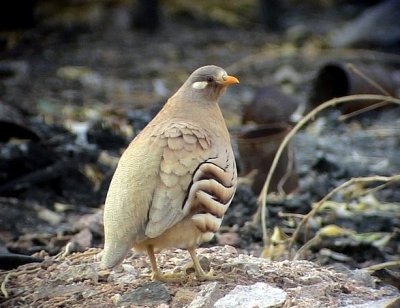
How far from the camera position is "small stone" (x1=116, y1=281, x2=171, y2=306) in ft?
14.4

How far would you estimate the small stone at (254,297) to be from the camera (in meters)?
4.32

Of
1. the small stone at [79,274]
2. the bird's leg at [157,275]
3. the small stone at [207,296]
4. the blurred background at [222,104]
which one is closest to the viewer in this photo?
the small stone at [207,296]

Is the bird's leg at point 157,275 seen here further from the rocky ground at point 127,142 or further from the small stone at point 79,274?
the small stone at point 79,274

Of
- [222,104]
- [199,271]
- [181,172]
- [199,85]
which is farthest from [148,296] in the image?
[222,104]

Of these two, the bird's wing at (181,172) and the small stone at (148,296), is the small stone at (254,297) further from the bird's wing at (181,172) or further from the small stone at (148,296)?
the bird's wing at (181,172)

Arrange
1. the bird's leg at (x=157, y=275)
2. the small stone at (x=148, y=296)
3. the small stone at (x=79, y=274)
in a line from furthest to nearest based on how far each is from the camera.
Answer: the small stone at (x=79, y=274), the bird's leg at (x=157, y=275), the small stone at (x=148, y=296)

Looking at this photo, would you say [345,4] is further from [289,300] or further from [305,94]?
[289,300]

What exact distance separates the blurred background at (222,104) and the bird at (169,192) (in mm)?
1274

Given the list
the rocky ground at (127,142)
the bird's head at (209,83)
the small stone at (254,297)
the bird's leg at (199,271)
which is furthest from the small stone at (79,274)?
the bird's head at (209,83)

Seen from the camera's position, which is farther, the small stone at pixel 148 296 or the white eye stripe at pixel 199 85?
the white eye stripe at pixel 199 85

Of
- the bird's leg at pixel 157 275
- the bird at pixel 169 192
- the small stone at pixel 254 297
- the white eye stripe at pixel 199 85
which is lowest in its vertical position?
the small stone at pixel 254 297

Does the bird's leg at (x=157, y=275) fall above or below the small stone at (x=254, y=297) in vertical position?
above

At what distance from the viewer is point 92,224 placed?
22.2 feet

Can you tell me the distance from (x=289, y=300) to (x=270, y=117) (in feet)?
15.6
